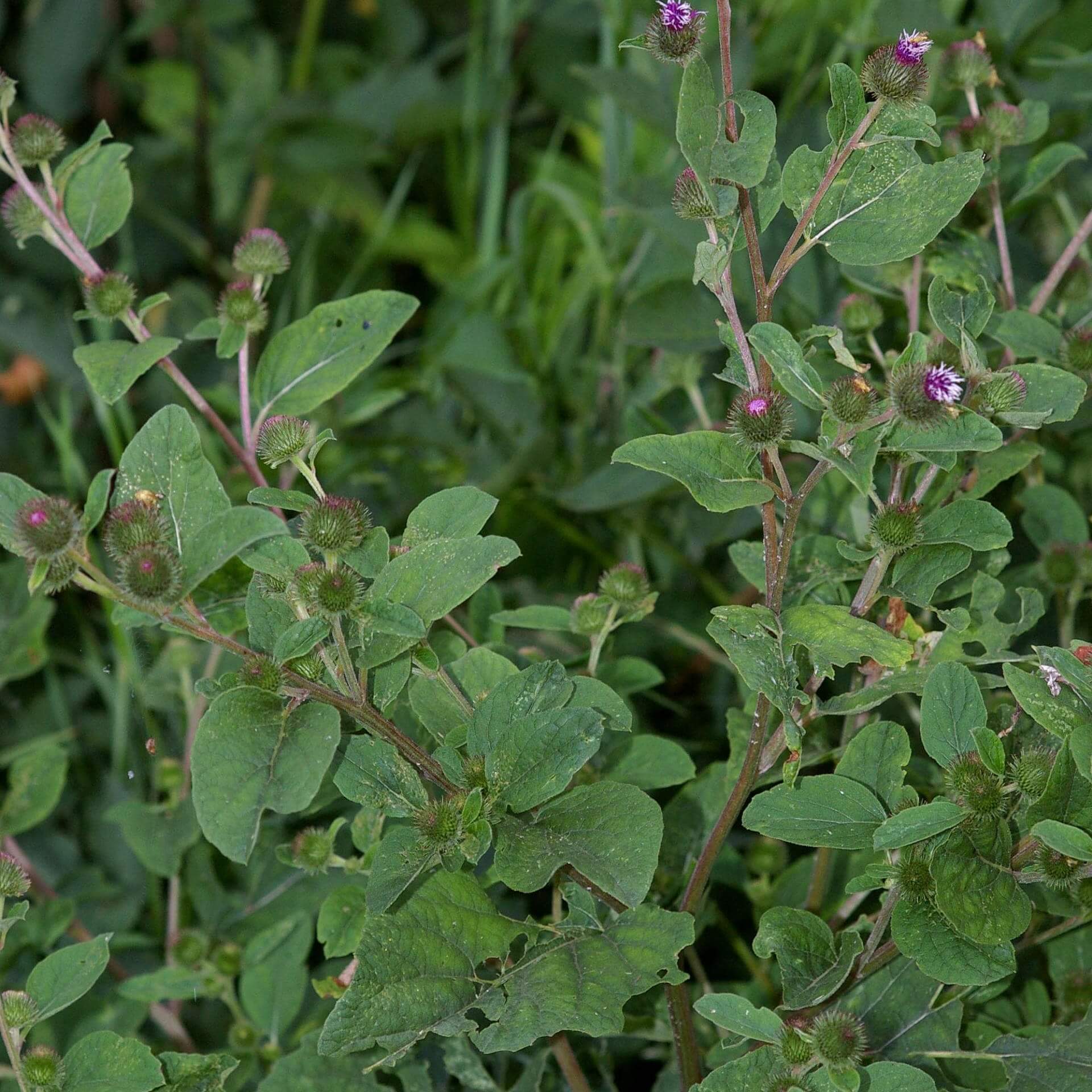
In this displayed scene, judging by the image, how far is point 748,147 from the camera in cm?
90

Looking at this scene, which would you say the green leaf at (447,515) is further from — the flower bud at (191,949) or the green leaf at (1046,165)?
the green leaf at (1046,165)

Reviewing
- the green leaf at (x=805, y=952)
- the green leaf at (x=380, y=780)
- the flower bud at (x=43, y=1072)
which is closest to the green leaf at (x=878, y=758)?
the green leaf at (x=805, y=952)

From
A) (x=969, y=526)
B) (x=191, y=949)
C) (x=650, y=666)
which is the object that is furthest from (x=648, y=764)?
(x=191, y=949)

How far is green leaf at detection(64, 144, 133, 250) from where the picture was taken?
122 centimetres

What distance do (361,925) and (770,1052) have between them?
32 cm

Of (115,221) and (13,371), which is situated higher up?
(115,221)

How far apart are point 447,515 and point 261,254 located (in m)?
0.36

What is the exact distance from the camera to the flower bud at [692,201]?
93 cm

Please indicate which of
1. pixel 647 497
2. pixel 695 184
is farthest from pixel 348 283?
pixel 695 184

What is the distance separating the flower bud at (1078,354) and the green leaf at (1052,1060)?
0.52 m

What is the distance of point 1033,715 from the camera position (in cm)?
91

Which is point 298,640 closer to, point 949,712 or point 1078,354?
point 949,712

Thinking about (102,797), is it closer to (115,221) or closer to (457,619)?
(457,619)

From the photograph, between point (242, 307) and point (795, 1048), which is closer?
point (795, 1048)
